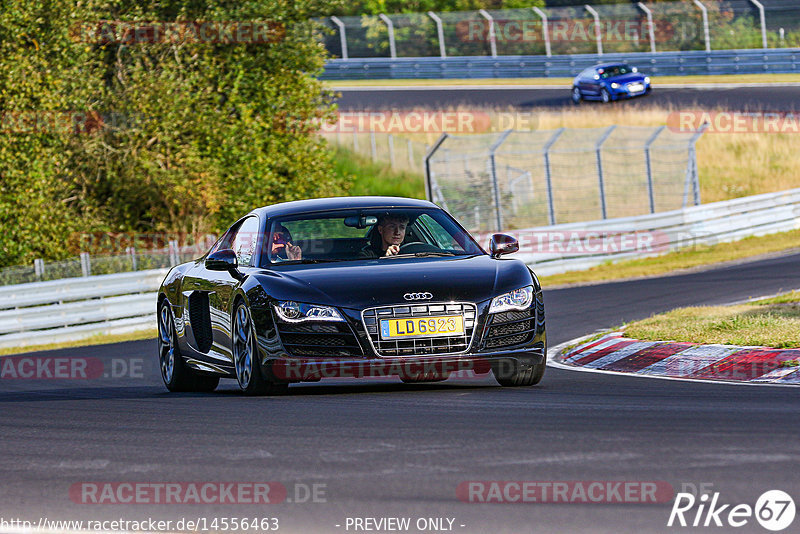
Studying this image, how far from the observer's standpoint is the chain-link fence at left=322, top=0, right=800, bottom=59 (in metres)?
46.6

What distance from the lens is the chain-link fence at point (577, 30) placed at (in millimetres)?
46562

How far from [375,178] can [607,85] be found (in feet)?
28.5

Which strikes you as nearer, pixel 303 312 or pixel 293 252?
pixel 303 312

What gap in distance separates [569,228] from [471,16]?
27.4m

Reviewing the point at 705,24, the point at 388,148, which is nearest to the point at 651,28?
the point at 705,24

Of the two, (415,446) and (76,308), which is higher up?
(415,446)

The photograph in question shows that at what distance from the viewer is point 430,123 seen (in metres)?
45.2

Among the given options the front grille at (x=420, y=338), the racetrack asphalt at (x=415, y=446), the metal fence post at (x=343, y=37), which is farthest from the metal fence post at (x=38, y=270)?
Result: the metal fence post at (x=343, y=37)

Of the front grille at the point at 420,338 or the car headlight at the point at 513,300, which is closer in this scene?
the front grille at the point at 420,338

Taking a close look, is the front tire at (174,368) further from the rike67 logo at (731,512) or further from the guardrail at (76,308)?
the guardrail at (76,308)

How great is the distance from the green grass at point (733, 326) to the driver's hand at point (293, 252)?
12.4 ft

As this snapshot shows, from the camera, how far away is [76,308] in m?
22.7

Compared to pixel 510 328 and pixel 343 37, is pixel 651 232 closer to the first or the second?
pixel 510 328

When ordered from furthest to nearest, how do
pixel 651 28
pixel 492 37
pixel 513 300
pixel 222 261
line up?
pixel 492 37 → pixel 651 28 → pixel 222 261 → pixel 513 300
